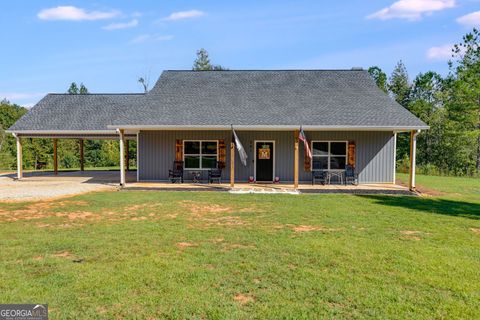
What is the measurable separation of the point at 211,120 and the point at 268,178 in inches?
146

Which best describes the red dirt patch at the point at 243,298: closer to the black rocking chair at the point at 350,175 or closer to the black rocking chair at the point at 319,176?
the black rocking chair at the point at 319,176

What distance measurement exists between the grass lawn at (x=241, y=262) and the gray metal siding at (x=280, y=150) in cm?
585

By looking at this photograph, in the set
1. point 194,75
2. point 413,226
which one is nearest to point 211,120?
point 194,75

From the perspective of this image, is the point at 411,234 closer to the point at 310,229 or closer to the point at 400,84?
the point at 310,229

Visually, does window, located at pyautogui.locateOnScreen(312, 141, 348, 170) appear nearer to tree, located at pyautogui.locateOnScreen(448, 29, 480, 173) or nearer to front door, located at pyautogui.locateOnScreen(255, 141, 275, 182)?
front door, located at pyautogui.locateOnScreen(255, 141, 275, 182)

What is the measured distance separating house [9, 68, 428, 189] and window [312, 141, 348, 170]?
1.7 inches

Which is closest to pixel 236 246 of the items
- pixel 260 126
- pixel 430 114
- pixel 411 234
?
pixel 411 234

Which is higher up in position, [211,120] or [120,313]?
[211,120]

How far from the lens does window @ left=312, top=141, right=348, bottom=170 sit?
14922mm

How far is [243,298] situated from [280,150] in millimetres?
11427

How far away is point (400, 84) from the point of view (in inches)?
1495

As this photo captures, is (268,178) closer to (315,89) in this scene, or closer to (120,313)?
(315,89)

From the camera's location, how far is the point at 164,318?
11.1 ft

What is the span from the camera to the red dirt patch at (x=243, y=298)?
12.3 feet
